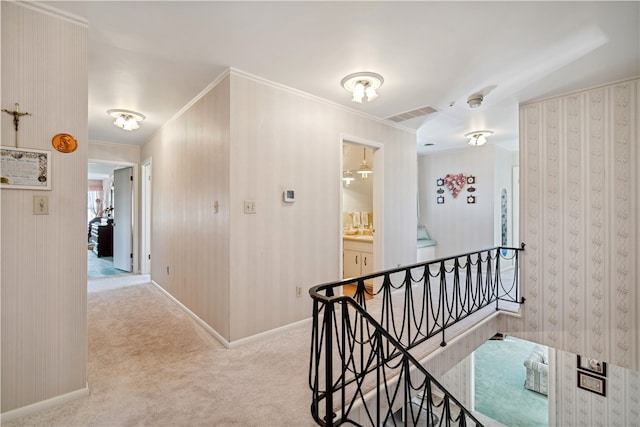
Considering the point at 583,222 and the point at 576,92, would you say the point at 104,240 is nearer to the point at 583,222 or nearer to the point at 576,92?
the point at 583,222

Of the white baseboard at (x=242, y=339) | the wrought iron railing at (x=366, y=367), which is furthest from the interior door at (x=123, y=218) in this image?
the wrought iron railing at (x=366, y=367)

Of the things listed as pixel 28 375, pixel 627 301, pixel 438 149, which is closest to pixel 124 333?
pixel 28 375

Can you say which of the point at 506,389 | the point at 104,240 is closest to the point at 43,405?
the point at 506,389

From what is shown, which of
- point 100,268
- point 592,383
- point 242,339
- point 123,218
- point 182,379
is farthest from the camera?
point 100,268

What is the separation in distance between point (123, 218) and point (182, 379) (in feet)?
15.4

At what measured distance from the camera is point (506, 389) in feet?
18.6

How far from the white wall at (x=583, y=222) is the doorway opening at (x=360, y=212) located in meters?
1.74

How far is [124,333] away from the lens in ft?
9.75

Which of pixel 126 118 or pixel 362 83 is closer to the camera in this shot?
pixel 362 83

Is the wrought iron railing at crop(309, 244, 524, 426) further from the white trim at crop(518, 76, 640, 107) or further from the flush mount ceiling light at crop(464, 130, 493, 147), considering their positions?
the flush mount ceiling light at crop(464, 130, 493, 147)

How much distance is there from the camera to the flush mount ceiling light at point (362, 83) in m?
2.69

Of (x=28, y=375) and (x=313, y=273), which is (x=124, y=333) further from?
(x=313, y=273)

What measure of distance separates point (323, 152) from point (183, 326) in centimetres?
241

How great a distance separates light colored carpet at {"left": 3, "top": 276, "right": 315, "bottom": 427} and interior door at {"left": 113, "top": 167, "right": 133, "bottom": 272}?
106 inches
